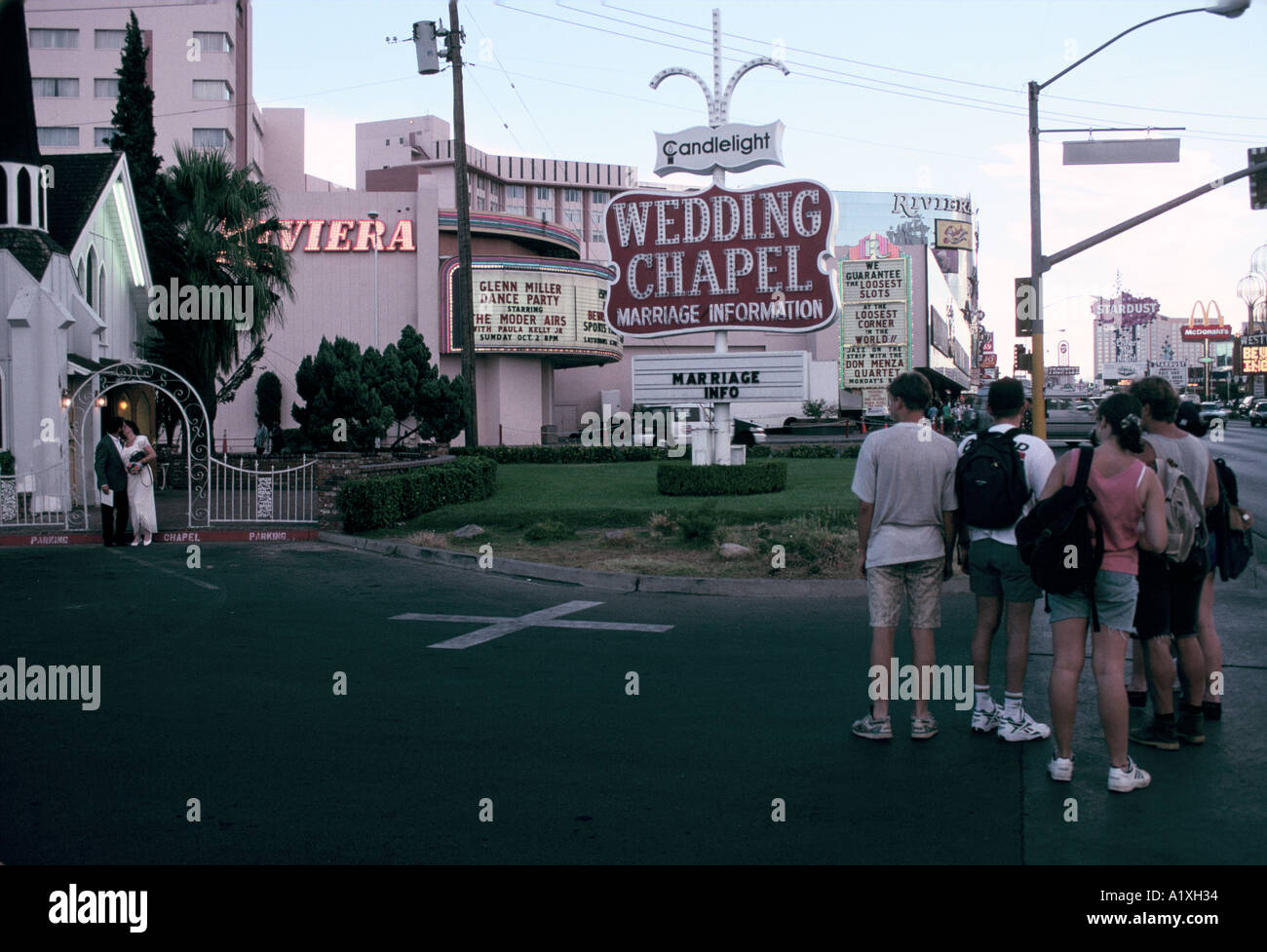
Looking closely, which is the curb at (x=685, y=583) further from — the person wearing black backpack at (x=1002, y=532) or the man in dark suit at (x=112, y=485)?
the man in dark suit at (x=112, y=485)

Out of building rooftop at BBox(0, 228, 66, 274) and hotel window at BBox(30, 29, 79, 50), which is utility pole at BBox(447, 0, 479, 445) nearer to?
building rooftop at BBox(0, 228, 66, 274)

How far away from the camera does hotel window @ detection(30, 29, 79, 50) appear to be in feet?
188

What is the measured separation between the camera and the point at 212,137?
57844mm

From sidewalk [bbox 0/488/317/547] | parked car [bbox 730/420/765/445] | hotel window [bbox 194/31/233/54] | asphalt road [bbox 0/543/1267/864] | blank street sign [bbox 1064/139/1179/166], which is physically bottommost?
asphalt road [bbox 0/543/1267/864]

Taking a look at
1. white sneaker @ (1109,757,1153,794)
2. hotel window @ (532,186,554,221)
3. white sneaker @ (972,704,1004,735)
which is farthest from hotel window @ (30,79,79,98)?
white sneaker @ (1109,757,1153,794)

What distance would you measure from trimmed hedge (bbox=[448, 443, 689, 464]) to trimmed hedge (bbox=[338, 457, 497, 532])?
13327mm

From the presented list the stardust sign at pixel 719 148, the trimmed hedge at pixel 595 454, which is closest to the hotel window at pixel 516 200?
the trimmed hedge at pixel 595 454

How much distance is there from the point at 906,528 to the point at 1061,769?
146 cm

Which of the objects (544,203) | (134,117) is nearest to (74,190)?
(134,117)

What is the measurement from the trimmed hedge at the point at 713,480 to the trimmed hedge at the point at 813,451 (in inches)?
627

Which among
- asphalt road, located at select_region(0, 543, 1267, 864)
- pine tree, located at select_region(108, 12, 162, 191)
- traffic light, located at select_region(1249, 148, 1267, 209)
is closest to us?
asphalt road, located at select_region(0, 543, 1267, 864)

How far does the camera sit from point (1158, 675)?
5.84m

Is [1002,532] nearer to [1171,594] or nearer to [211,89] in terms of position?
[1171,594]
